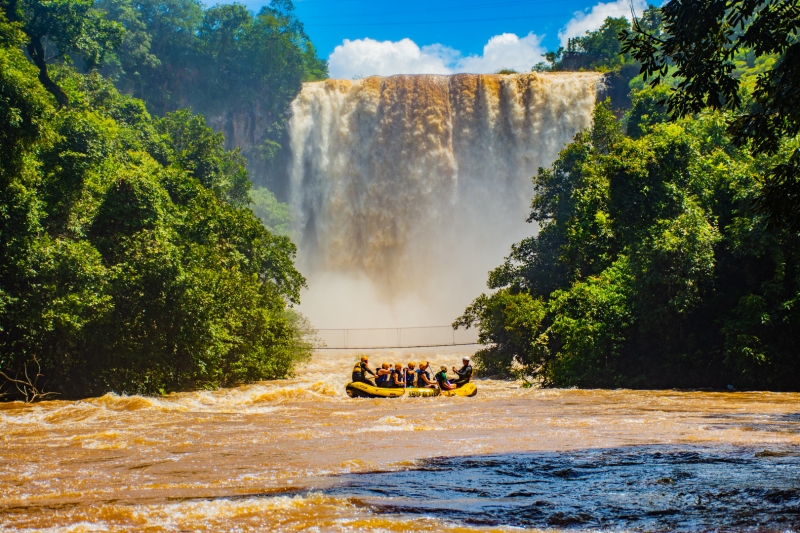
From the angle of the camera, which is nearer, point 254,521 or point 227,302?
point 254,521

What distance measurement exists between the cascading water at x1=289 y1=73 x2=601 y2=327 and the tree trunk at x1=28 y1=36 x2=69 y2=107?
1927cm


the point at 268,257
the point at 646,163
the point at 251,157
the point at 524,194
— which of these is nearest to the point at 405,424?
the point at 646,163

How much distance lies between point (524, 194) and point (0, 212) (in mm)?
35405

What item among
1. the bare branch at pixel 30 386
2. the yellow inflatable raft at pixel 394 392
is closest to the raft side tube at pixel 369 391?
the yellow inflatable raft at pixel 394 392

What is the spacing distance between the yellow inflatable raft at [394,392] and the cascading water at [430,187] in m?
25.1

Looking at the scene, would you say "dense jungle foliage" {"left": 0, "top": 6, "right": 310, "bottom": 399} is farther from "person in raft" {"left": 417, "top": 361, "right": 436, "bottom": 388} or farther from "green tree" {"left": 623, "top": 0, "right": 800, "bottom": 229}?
"green tree" {"left": 623, "top": 0, "right": 800, "bottom": 229}

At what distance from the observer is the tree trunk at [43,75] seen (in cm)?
3231

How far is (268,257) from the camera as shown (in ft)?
102

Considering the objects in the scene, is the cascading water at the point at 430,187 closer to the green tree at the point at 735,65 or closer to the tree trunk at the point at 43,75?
the tree trunk at the point at 43,75

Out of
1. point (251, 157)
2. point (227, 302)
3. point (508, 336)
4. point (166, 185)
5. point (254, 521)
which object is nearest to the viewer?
point (254, 521)

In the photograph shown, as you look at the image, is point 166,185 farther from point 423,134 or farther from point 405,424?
point 423,134

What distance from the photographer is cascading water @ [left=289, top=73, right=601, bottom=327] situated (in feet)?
157

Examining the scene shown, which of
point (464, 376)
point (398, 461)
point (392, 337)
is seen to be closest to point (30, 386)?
point (464, 376)

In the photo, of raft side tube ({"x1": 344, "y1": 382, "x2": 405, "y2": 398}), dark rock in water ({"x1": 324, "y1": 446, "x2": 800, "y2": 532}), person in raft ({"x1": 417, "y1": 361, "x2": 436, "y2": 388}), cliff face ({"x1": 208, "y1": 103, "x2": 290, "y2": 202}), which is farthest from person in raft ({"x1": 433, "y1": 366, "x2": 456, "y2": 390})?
cliff face ({"x1": 208, "y1": 103, "x2": 290, "y2": 202})
